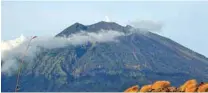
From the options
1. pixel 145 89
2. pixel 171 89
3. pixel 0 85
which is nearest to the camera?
pixel 0 85

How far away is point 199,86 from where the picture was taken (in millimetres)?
31203

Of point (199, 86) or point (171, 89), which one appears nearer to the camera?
point (171, 89)

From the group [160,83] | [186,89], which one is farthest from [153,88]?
[186,89]

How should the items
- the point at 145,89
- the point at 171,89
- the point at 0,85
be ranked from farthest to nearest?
1. the point at 171,89
2. the point at 145,89
3. the point at 0,85

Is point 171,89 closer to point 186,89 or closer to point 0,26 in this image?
point 186,89

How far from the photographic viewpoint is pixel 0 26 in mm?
10992

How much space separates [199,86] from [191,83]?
601 millimetres

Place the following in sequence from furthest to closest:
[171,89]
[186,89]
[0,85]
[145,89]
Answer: [186,89]
[171,89]
[145,89]
[0,85]

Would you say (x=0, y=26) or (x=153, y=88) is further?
(x=153, y=88)

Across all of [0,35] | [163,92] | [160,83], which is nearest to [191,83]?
[160,83]

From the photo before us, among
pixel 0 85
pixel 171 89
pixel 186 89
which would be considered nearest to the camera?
pixel 0 85

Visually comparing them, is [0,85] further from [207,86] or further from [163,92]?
[207,86]

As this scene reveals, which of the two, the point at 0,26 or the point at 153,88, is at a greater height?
the point at 0,26

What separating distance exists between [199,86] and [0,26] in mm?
22206
